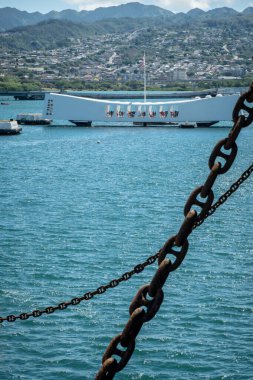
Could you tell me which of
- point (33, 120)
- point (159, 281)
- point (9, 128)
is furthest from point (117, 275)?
point (33, 120)

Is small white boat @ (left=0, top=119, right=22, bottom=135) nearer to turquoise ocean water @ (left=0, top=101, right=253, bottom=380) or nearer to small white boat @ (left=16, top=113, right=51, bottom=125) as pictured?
small white boat @ (left=16, top=113, right=51, bottom=125)

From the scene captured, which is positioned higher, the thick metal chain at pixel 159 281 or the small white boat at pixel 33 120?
the thick metal chain at pixel 159 281

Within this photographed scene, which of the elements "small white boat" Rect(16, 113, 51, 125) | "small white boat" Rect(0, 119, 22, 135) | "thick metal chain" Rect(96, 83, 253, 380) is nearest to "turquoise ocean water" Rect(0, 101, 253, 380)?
"thick metal chain" Rect(96, 83, 253, 380)

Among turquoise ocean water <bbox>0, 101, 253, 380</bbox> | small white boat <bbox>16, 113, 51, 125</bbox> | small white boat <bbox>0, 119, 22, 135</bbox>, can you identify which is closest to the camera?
turquoise ocean water <bbox>0, 101, 253, 380</bbox>

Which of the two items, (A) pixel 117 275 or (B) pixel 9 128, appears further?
(B) pixel 9 128

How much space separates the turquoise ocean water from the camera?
54.2ft

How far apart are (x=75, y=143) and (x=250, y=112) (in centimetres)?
7025

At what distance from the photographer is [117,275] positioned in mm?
22844

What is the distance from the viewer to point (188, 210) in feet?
14.7

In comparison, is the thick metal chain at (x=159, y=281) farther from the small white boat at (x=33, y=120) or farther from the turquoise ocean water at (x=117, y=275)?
the small white boat at (x=33, y=120)

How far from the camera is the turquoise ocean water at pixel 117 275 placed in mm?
16516

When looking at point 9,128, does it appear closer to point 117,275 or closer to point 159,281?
point 117,275

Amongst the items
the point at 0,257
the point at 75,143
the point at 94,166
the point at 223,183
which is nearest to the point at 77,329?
the point at 0,257

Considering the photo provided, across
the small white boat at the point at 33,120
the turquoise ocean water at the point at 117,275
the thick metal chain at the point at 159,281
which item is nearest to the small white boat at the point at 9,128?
the small white boat at the point at 33,120
